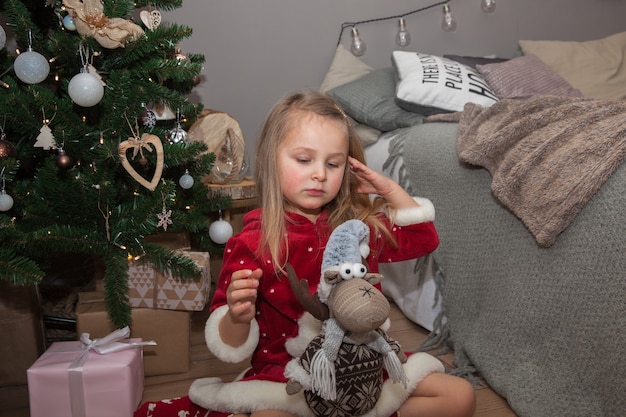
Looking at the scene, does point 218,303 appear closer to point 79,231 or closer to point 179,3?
point 79,231

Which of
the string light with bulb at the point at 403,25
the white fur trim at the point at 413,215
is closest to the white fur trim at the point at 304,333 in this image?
the white fur trim at the point at 413,215

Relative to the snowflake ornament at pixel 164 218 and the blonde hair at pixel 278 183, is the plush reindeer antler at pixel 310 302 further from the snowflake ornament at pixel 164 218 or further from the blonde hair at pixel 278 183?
the snowflake ornament at pixel 164 218

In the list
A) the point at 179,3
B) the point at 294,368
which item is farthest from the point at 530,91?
the point at 294,368

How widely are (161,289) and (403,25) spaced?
5.60 feet

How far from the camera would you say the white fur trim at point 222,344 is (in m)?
1.05

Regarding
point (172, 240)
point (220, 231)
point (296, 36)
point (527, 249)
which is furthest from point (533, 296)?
point (296, 36)

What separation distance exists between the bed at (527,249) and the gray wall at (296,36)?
0.75m

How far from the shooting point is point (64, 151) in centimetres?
132

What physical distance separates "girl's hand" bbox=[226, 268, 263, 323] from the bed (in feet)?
2.23

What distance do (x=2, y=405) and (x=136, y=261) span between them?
0.47 meters

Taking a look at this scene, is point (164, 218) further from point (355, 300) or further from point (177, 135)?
point (355, 300)

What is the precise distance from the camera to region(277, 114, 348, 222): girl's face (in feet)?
3.54

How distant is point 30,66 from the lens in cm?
122

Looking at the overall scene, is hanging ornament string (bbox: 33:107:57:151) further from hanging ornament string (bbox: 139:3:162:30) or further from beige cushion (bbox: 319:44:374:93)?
beige cushion (bbox: 319:44:374:93)
